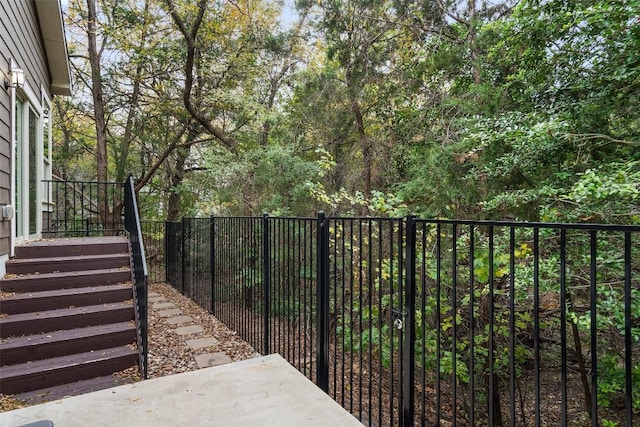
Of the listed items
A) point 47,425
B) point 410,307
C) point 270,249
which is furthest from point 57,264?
point 410,307

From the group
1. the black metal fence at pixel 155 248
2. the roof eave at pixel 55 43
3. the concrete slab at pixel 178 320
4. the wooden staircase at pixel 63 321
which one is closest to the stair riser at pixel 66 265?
the wooden staircase at pixel 63 321

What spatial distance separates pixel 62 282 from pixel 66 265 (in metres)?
0.34

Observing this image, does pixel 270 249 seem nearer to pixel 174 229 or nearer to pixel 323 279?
pixel 323 279

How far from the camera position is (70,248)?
451 cm

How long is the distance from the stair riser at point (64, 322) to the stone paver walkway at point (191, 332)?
77cm

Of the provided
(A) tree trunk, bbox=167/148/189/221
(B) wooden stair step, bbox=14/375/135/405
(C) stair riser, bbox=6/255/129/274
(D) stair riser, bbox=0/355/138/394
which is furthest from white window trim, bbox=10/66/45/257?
(A) tree trunk, bbox=167/148/189/221

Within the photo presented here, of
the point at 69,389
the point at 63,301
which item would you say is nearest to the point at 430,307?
the point at 69,389

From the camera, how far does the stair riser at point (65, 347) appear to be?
9.96 feet

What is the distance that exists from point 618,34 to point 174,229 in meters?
7.09

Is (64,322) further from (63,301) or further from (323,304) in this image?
(323,304)

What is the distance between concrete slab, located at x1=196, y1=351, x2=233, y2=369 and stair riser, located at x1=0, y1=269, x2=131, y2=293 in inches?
56.5

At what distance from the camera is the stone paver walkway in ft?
12.0

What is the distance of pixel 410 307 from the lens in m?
1.85

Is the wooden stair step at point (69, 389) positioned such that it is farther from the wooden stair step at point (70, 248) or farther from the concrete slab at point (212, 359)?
the wooden stair step at point (70, 248)
